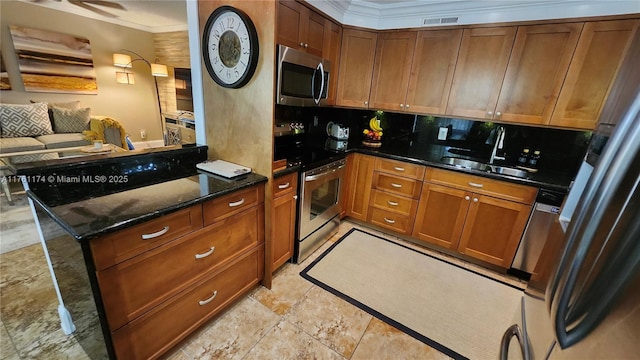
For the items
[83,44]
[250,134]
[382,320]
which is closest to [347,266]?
[382,320]

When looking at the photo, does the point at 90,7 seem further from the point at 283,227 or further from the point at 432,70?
the point at 432,70

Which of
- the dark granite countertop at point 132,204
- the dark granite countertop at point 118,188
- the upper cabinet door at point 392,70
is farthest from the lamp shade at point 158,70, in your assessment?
the dark granite countertop at point 132,204

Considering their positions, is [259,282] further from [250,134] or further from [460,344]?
[460,344]

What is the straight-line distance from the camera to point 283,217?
6.38 feet

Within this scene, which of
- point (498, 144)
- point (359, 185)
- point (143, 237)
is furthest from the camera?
point (359, 185)

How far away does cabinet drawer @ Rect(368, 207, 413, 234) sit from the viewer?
2.63m

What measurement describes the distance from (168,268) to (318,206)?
1.34 meters

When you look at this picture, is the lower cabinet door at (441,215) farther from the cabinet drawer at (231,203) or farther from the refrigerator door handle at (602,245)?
the refrigerator door handle at (602,245)

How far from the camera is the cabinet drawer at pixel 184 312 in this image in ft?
3.88

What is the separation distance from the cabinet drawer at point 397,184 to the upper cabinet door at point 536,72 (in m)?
0.94

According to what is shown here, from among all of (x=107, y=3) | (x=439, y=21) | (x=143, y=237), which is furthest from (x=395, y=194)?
(x=107, y=3)

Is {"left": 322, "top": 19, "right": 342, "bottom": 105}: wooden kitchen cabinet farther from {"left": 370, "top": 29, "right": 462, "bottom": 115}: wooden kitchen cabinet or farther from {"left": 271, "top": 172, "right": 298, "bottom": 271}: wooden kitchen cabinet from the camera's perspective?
{"left": 271, "top": 172, "right": 298, "bottom": 271}: wooden kitchen cabinet

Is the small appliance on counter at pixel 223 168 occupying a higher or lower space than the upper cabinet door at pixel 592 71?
lower

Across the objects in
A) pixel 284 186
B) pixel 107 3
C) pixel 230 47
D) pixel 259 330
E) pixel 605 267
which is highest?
pixel 107 3
